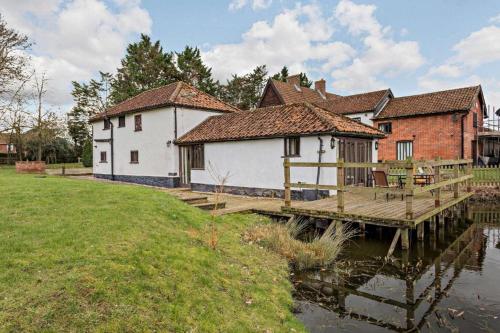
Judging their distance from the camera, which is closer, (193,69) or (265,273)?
(265,273)

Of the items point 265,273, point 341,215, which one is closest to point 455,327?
point 265,273

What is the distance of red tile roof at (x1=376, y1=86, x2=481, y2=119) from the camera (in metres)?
24.7

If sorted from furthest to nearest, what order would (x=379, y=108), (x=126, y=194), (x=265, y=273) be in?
(x=379, y=108) → (x=126, y=194) → (x=265, y=273)

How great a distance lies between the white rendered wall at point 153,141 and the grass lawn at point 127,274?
10.4 metres

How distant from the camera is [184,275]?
17.2 ft

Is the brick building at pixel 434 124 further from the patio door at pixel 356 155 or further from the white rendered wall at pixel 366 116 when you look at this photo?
the patio door at pixel 356 155

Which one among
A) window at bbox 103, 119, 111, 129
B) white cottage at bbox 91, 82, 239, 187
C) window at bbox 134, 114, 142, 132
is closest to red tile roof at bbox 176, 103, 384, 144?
white cottage at bbox 91, 82, 239, 187

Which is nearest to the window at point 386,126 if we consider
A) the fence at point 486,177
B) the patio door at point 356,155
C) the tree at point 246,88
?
the fence at point 486,177

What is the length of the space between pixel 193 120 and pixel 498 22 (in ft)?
53.2

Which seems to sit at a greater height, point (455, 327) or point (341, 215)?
point (341, 215)

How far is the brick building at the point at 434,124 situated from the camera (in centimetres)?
2462

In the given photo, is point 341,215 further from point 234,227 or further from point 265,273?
point 265,273

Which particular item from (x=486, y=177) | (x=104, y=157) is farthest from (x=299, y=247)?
(x=104, y=157)

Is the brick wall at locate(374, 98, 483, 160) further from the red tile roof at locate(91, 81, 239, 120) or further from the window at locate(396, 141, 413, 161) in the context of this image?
the red tile roof at locate(91, 81, 239, 120)
